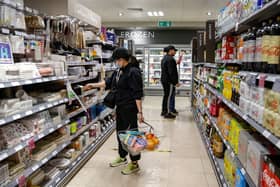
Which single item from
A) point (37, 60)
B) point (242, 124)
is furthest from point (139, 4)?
point (242, 124)

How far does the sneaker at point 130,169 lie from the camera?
3.69 meters

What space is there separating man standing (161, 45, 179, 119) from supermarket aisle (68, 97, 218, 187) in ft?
5.37

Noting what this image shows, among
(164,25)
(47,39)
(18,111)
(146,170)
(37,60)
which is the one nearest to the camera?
(18,111)

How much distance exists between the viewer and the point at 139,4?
804 cm

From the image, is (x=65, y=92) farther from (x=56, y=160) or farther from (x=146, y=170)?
(x=146, y=170)

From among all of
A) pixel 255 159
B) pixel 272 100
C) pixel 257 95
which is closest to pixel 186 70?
pixel 257 95

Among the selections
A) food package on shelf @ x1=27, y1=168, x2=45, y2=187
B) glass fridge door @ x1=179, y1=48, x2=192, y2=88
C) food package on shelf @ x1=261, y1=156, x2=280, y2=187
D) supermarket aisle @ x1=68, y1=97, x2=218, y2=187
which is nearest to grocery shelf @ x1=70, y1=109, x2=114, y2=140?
supermarket aisle @ x1=68, y1=97, x2=218, y2=187

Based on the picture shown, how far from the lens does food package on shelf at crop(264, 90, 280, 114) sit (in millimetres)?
1616

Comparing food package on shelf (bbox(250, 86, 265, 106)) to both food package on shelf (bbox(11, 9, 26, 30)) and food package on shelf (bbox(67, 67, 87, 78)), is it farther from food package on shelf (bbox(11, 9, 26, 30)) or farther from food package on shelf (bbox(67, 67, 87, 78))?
food package on shelf (bbox(67, 67, 87, 78))

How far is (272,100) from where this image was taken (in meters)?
1.70

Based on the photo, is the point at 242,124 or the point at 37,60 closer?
the point at 242,124

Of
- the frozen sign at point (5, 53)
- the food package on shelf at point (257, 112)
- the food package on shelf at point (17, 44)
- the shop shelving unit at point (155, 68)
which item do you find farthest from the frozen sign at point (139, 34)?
the food package on shelf at point (257, 112)

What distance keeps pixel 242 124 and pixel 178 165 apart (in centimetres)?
160

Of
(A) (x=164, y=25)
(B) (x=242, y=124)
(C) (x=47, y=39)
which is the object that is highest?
(A) (x=164, y=25)
